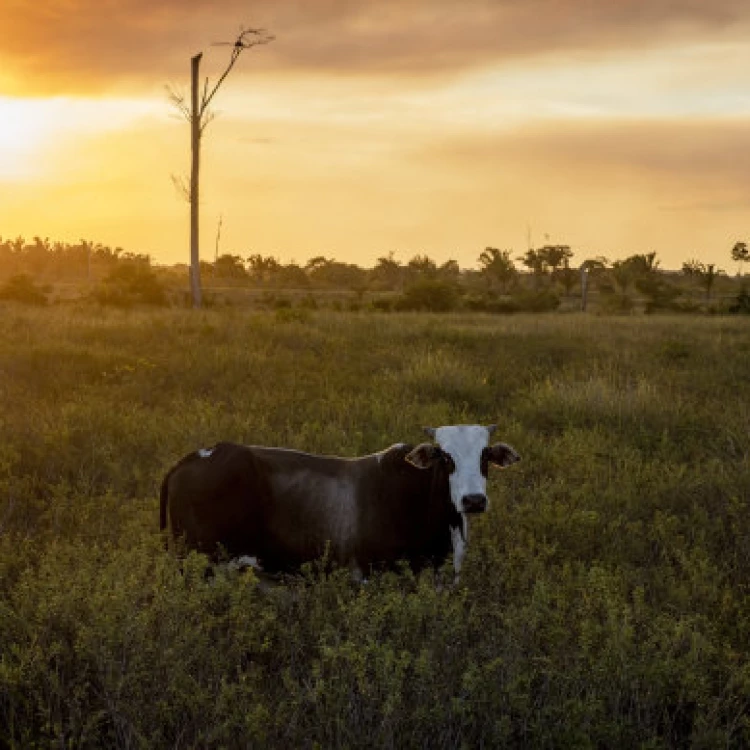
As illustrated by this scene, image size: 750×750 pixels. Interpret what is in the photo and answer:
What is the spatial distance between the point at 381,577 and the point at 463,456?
0.95 m

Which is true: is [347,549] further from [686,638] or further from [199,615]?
[686,638]

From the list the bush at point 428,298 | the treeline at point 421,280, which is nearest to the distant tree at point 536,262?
the treeline at point 421,280

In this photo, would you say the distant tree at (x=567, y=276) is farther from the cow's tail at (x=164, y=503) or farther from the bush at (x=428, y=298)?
the cow's tail at (x=164, y=503)

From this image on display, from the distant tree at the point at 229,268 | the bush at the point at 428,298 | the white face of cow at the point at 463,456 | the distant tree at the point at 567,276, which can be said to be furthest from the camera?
the distant tree at the point at 229,268

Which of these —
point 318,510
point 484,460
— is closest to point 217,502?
point 318,510

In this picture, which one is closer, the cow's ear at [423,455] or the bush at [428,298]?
the cow's ear at [423,455]

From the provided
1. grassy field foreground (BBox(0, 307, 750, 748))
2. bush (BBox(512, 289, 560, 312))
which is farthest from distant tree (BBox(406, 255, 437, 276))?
grassy field foreground (BBox(0, 307, 750, 748))

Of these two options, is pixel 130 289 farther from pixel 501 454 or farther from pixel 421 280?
pixel 501 454

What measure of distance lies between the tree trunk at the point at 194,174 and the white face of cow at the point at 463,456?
22.7 meters

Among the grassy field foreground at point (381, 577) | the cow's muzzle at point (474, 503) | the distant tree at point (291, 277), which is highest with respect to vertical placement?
the distant tree at point (291, 277)

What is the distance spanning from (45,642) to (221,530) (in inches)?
67.2

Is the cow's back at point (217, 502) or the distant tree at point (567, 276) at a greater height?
the distant tree at point (567, 276)

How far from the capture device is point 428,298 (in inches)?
1820

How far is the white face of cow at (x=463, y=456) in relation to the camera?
5.63 m
